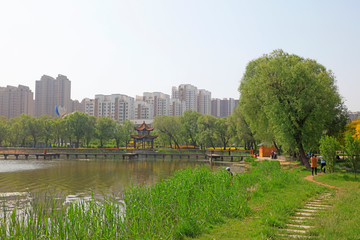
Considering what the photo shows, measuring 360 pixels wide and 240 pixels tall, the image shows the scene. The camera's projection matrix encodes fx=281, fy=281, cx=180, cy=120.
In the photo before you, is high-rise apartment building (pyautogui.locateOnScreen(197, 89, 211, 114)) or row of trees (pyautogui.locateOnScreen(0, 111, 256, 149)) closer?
row of trees (pyautogui.locateOnScreen(0, 111, 256, 149))

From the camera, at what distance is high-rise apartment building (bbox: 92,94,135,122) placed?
443 feet

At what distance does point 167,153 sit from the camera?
52.8 m

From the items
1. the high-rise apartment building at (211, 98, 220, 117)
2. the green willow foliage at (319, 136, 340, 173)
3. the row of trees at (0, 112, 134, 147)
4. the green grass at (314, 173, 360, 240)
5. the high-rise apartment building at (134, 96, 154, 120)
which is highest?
the high-rise apartment building at (211, 98, 220, 117)

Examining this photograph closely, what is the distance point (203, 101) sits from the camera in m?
159

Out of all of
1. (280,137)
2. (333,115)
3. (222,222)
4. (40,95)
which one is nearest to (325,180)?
(280,137)

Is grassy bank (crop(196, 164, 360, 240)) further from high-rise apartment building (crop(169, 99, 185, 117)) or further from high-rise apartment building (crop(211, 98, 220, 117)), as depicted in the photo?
high-rise apartment building (crop(211, 98, 220, 117))

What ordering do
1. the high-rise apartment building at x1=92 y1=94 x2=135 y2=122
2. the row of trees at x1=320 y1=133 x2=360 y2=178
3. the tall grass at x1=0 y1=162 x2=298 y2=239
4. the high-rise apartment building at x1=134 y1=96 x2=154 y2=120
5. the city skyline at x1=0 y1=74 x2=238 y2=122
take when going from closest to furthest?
the tall grass at x1=0 y1=162 x2=298 y2=239
the row of trees at x1=320 y1=133 x2=360 y2=178
the high-rise apartment building at x1=92 y1=94 x2=135 y2=122
the city skyline at x1=0 y1=74 x2=238 y2=122
the high-rise apartment building at x1=134 y1=96 x2=154 y2=120

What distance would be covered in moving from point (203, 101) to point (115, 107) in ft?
166

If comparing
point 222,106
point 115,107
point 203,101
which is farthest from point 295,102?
point 222,106

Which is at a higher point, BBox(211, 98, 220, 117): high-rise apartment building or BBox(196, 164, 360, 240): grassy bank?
BBox(211, 98, 220, 117): high-rise apartment building

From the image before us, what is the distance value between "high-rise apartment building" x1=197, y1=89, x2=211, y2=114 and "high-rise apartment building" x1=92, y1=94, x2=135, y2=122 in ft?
132

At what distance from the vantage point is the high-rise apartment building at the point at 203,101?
521 feet

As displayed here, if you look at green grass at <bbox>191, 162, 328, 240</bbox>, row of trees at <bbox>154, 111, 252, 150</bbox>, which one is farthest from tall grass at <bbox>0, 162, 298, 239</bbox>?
row of trees at <bbox>154, 111, 252, 150</bbox>

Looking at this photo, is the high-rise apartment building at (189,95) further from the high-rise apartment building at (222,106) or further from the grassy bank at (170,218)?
the grassy bank at (170,218)
